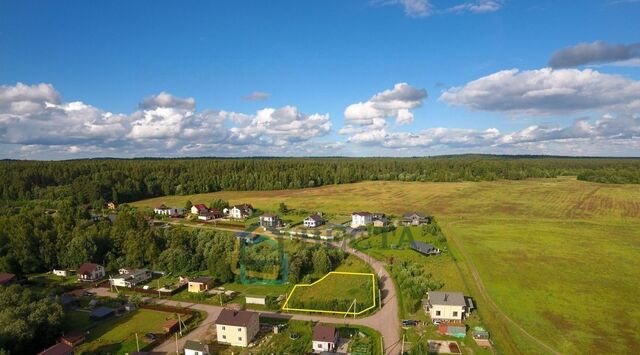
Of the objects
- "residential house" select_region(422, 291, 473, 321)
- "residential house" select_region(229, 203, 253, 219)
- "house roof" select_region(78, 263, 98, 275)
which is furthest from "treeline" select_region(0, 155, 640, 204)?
"residential house" select_region(422, 291, 473, 321)

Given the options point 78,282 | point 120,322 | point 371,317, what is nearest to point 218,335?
point 120,322

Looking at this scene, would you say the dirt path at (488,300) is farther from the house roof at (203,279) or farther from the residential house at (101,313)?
the residential house at (101,313)

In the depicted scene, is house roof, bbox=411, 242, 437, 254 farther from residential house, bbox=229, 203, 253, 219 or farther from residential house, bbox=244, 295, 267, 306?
residential house, bbox=229, 203, 253, 219

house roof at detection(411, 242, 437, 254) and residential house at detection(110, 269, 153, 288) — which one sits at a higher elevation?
house roof at detection(411, 242, 437, 254)

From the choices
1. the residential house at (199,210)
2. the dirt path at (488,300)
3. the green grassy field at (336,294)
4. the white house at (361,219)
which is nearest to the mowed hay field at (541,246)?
the dirt path at (488,300)

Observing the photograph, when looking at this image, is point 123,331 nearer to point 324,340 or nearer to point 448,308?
point 324,340

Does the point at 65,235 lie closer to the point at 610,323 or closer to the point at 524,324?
the point at 524,324
